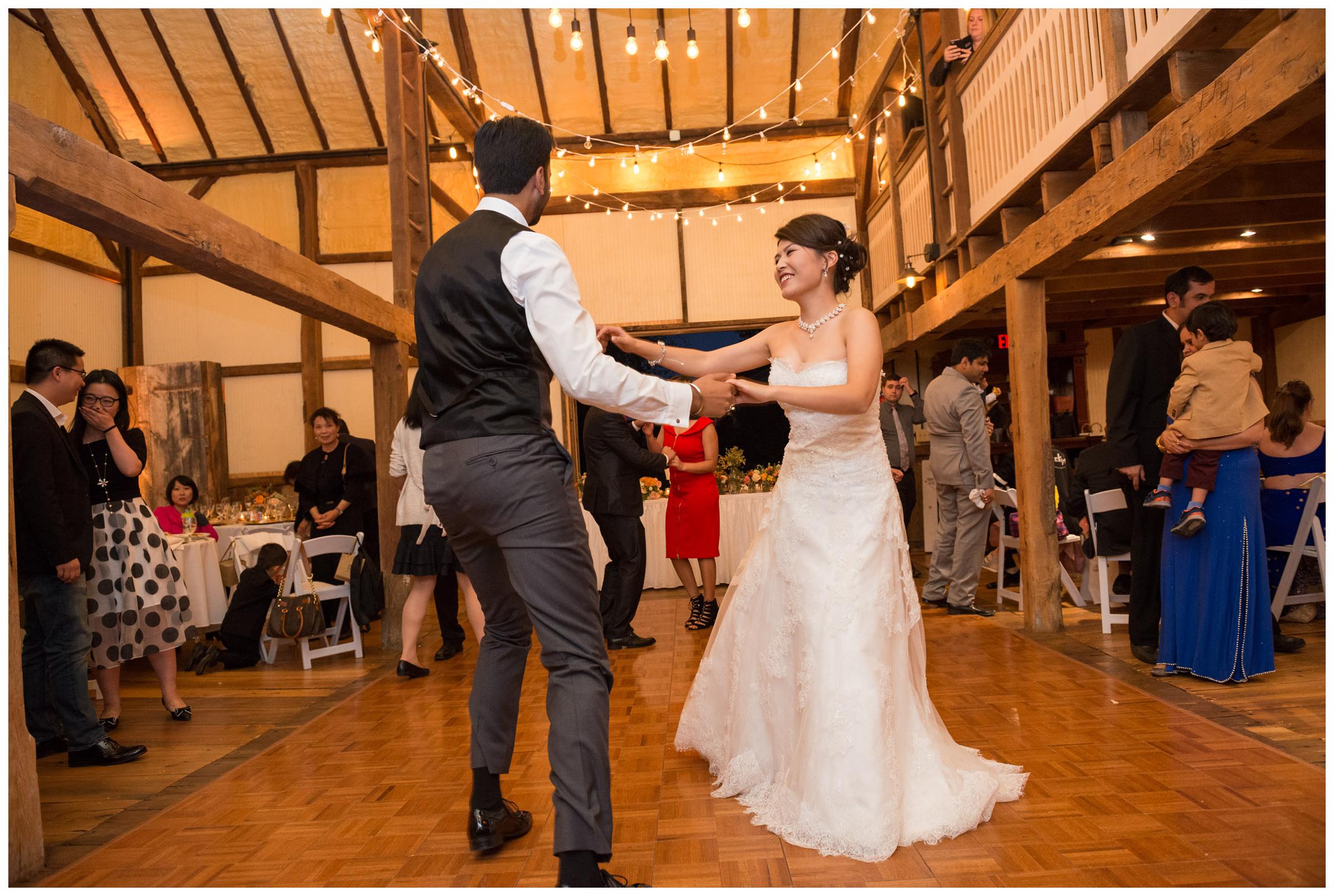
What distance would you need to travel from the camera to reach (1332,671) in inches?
72.2

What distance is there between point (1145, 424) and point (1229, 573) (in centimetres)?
88

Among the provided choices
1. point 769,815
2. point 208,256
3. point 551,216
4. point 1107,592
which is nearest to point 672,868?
point 769,815

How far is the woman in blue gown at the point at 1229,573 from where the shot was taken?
3598mm

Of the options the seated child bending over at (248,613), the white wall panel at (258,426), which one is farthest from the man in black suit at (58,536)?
the white wall panel at (258,426)

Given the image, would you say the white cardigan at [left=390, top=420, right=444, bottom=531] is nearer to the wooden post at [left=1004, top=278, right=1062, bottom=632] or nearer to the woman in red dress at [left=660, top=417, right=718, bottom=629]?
the woman in red dress at [left=660, top=417, right=718, bottom=629]

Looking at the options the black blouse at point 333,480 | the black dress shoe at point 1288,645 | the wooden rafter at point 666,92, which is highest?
the wooden rafter at point 666,92

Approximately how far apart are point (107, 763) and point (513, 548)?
2.45 metres

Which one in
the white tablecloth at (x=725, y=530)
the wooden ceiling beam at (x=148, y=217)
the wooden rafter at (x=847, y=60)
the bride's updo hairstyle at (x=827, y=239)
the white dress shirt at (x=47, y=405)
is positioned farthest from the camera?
the wooden rafter at (x=847, y=60)

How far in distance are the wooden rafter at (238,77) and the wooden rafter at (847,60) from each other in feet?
24.0

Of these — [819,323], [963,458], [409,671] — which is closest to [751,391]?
[819,323]

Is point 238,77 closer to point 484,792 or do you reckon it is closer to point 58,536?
point 58,536

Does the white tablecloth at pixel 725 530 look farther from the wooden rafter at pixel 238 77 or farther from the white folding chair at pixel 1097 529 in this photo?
the wooden rafter at pixel 238 77

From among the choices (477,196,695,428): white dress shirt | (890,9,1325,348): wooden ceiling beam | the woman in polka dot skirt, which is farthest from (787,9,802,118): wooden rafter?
(477,196,695,428): white dress shirt

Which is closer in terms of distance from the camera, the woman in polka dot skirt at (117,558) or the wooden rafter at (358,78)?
the woman in polka dot skirt at (117,558)
